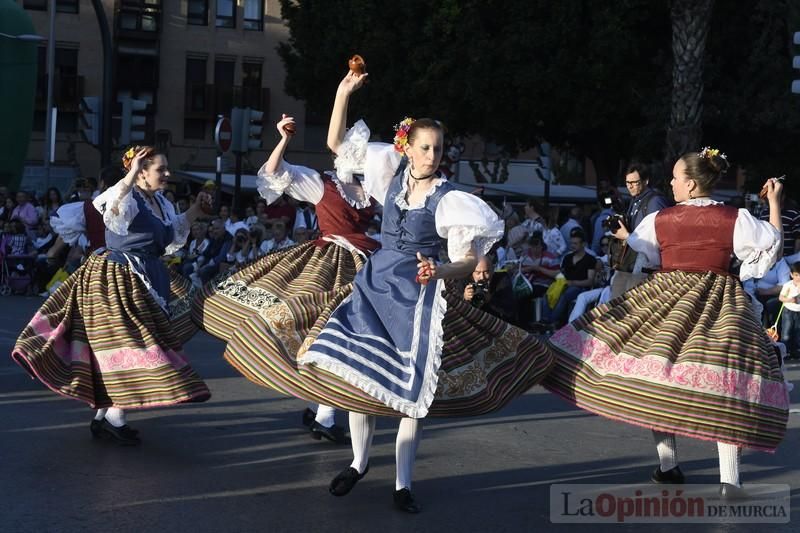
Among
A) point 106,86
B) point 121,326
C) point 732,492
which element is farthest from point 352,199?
point 106,86

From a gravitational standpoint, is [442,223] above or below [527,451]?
above

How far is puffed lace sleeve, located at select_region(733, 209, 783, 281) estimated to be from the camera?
5.90 m

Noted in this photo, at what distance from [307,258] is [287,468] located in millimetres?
1247

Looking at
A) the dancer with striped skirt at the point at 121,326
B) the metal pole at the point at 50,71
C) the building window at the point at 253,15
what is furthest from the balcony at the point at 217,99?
the dancer with striped skirt at the point at 121,326

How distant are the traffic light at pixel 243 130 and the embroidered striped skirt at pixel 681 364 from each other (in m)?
12.2

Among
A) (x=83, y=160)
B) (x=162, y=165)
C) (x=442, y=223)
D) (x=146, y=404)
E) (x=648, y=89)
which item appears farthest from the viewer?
(x=83, y=160)

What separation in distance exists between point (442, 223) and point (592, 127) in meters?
18.8

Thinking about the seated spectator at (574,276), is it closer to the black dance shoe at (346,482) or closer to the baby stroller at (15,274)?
the baby stroller at (15,274)

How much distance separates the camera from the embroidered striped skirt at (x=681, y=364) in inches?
218

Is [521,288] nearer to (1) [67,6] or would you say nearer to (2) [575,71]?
(2) [575,71]

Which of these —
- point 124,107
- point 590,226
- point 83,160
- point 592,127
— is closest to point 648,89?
point 592,127

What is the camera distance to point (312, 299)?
5.70 meters

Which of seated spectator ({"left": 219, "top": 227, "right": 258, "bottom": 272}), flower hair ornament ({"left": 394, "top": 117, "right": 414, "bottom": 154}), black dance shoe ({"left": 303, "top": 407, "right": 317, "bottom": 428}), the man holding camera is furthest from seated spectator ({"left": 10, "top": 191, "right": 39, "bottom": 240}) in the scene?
flower hair ornament ({"left": 394, "top": 117, "right": 414, "bottom": 154})

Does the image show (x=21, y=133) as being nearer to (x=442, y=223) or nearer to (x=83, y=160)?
(x=442, y=223)
